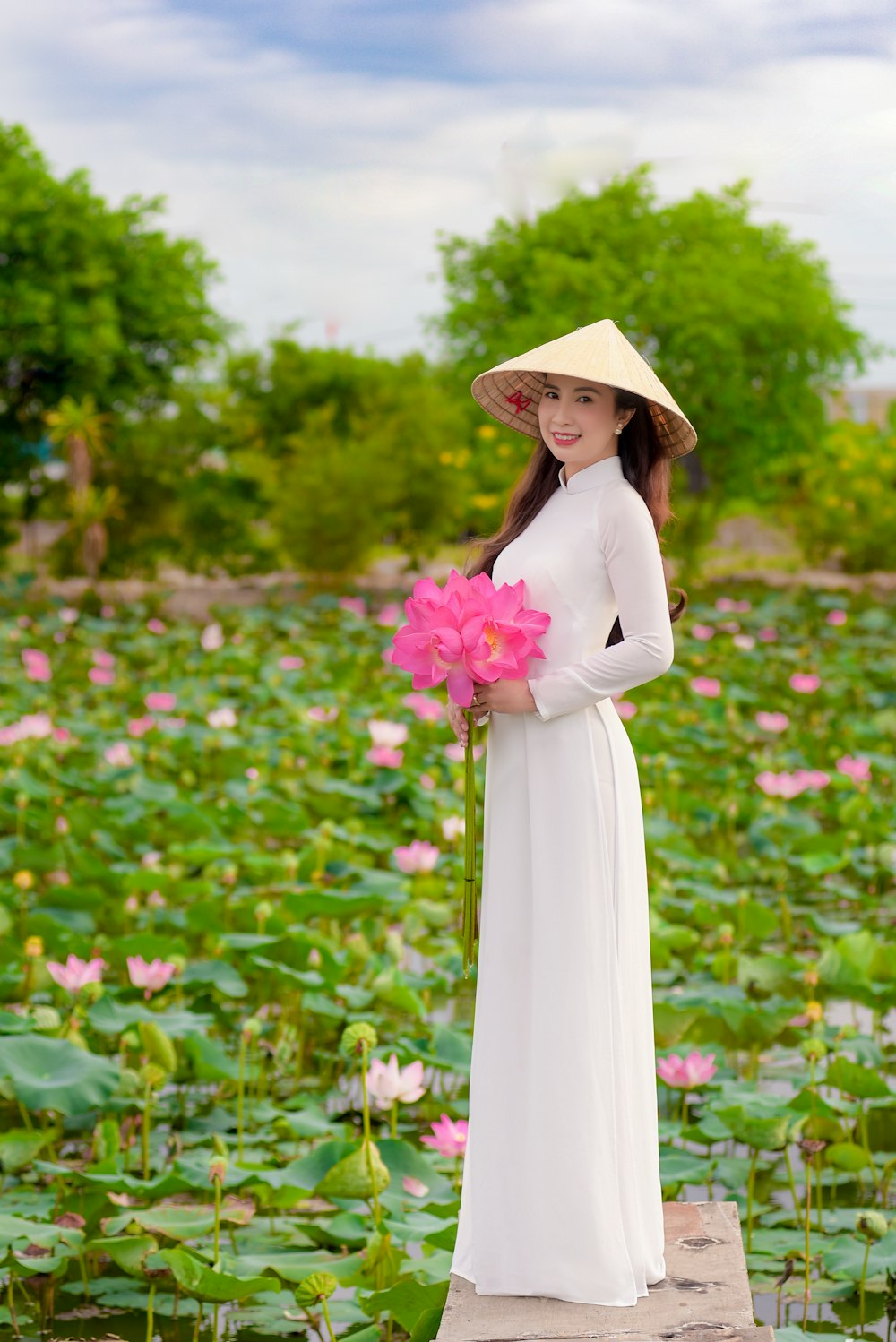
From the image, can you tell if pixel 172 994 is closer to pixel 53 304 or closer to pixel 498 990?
pixel 498 990

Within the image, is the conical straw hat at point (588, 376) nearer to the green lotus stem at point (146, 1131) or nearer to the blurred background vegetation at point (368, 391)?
the green lotus stem at point (146, 1131)

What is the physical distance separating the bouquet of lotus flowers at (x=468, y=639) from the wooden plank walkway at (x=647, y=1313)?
484 millimetres

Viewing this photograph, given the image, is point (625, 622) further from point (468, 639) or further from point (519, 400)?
point (519, 400)

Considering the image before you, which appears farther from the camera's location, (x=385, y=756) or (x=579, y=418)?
(x=385, y=756)

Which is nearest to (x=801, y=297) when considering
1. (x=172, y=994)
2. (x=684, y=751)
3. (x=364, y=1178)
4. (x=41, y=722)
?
(x=684, y=751)

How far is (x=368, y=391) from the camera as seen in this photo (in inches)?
683

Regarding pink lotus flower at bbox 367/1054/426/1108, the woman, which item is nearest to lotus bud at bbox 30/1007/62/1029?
pink lotus flower at bbox 367/1054/426/1108

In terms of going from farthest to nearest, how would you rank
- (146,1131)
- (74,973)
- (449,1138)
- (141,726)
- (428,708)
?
(141,726), (428,708), (74,973), (146,1131), (449,1138)

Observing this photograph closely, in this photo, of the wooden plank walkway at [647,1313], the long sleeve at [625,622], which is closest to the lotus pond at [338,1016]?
the wooden plank walkway at [647,1313]

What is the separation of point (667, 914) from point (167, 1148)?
2016 millimetres

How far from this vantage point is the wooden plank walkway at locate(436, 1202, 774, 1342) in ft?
6.23

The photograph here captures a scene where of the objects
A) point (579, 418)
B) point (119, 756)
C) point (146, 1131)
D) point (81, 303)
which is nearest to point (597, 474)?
point (579, 418)

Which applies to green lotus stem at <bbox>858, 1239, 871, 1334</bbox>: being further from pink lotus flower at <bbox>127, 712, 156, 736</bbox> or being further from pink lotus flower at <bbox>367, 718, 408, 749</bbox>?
pink lotus flower at <bbox>127, 712, 156, 736</bbox>

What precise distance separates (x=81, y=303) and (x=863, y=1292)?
15.0 metres
